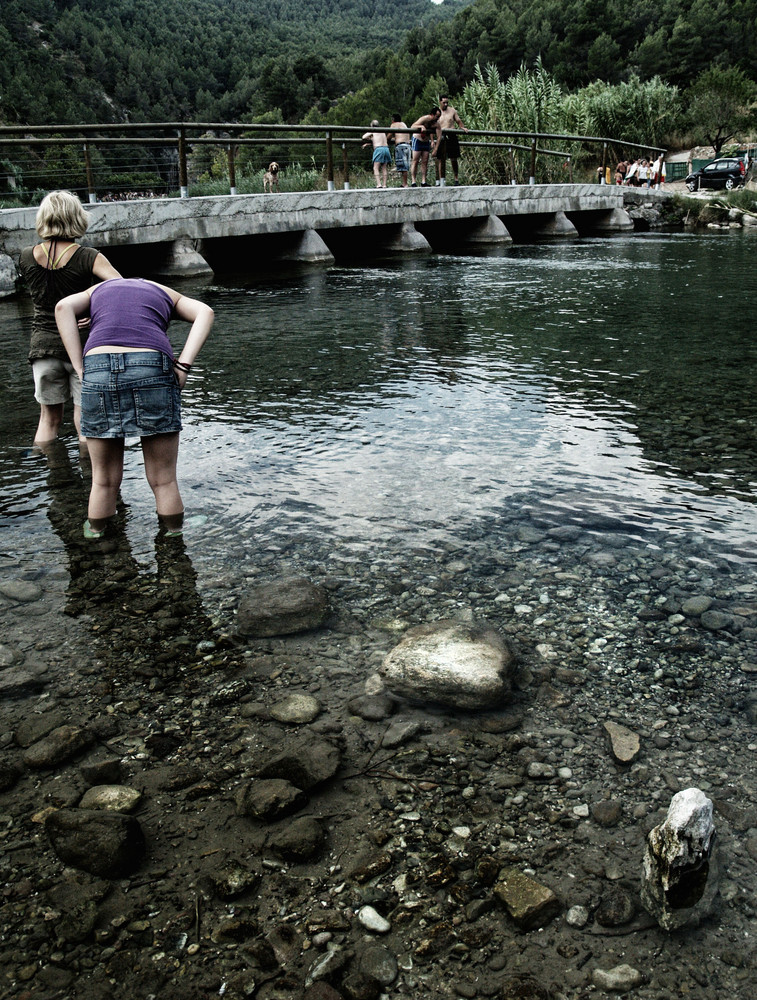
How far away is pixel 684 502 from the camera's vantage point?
3961 mm

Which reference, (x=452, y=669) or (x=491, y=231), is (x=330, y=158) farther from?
(x=452, y=669)

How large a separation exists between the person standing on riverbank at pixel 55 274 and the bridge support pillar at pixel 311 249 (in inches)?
477

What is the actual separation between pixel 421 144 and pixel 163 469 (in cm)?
1653

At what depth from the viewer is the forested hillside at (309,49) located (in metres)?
86.1

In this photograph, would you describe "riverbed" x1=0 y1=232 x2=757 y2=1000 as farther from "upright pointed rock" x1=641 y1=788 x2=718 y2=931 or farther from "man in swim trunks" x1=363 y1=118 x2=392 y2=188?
"man in swim trunks" x1=363 y1=118 x2=392 y2=188

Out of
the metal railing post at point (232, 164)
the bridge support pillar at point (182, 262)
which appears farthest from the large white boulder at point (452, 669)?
the metal railing post at point (232, 164)

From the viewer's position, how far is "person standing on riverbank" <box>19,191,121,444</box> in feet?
13.2

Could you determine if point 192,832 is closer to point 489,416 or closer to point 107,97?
point 489,416

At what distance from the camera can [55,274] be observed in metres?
4.22

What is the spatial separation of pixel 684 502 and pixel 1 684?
10.6 feet

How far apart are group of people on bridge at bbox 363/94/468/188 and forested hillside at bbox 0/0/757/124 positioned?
57.3 m

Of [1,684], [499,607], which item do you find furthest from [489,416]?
[1,684]

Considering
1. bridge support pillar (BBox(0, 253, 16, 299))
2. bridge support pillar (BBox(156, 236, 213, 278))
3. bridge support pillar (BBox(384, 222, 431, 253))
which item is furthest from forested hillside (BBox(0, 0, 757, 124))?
bridge support pillar (BBox(0, 253, 16, 299))

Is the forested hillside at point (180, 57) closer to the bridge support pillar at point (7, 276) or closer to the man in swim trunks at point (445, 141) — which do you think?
the man in swim trunks at point (445, 141)
